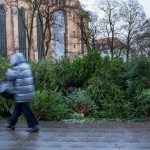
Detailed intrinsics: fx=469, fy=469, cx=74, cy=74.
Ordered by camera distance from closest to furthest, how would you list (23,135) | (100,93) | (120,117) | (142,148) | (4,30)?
(142,148), (23,135), (120,117), (100,93), (4,30)

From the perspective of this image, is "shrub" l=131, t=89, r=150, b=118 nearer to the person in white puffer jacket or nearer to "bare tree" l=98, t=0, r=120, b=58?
the person in white puffer jacket

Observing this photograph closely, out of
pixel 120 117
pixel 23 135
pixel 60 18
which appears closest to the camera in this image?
pixel 23 135

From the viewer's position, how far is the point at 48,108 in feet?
38.1

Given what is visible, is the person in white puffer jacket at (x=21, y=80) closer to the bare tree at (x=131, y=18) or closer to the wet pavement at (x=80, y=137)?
the wet pavement at (x=80, y=137)

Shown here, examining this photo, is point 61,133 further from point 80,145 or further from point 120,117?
point 120,117

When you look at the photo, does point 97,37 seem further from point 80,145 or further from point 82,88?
point 80,145

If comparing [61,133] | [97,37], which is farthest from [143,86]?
[97,37]

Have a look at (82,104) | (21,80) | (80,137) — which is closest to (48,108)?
(82,104)

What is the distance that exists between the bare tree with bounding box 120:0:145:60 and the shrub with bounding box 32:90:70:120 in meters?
43.5

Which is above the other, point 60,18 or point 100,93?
point 60,18

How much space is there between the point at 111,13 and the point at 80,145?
4793 cm

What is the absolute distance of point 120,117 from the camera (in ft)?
39.3

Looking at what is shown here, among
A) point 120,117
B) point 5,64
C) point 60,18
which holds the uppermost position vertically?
point 60,18

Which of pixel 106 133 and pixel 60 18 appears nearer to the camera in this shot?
pixel 106 133
